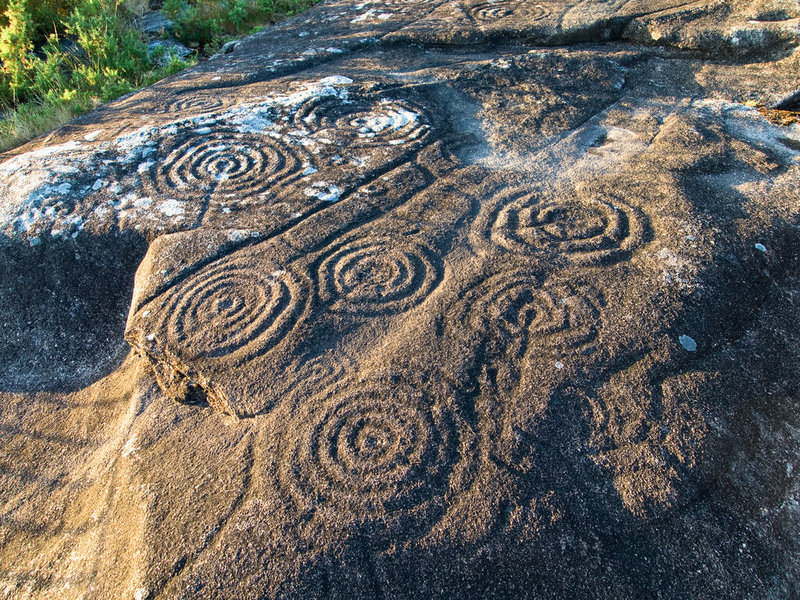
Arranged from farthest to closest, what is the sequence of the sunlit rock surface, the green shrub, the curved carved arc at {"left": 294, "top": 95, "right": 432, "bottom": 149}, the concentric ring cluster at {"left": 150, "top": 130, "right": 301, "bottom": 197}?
the green shrub → the curved carved arc at {"left": 294, "top": 95, "right": 432, "bottom": 149} → the concentric ring cluster at {"left": 150, "top": 130, "right": 301, "bottom": 197} → the sunlit rock surface

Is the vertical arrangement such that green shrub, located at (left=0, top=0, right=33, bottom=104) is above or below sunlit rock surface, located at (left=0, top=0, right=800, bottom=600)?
above

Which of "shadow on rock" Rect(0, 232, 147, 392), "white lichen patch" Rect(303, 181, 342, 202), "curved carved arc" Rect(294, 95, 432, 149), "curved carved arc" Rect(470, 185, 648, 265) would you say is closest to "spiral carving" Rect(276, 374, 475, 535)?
"curved carved arc" Rect(470, 185, 648, 265)

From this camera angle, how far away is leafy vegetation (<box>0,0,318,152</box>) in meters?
4.61

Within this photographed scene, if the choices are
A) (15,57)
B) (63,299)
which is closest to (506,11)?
(63,299)

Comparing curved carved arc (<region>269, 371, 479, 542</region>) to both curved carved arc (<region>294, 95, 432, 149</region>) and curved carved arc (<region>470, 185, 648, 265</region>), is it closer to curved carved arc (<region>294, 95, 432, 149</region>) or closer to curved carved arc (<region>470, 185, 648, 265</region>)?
curved carved arc (<region>470, 185, 648, 265</region>)

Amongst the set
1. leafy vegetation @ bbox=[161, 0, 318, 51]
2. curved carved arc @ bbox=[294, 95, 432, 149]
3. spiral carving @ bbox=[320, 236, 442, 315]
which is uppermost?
leafy vegetation @ bbox=[161, 0, 318, 51]

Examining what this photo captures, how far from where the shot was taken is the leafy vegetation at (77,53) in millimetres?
4613

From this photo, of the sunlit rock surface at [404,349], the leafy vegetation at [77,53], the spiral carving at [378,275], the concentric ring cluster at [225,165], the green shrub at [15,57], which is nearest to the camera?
the sunlit rock surface at [404,349]

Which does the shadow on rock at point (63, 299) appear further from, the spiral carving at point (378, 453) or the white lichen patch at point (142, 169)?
the spiral carving at point (378, 453)

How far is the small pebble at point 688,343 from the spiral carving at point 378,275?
0.93 meters

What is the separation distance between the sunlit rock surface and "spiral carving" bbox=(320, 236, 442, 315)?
0.5 inches

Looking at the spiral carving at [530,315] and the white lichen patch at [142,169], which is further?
the white lichen patch at [142,169]

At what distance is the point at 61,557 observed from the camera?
1671 millimetres

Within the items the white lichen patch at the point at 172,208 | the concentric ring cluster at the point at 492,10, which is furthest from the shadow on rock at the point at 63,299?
the concentric ring cluster at the point at 492,10
